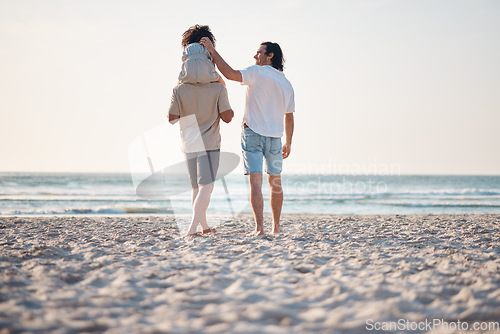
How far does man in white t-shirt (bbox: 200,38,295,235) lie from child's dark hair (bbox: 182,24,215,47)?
3.7 inches

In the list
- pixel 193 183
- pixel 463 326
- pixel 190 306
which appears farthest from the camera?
pixel 193 183

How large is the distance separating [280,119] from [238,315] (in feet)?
8.14

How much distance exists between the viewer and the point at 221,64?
3.57 m

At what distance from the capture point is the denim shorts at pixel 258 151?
371cm

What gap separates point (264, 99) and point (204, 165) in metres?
0.89

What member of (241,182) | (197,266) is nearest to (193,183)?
(197,266)

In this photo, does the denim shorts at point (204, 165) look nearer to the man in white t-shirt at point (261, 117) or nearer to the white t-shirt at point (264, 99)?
the man in white t-shirt at point (261, 117)

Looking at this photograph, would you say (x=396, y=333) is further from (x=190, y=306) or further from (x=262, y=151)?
(x=262, y=151)

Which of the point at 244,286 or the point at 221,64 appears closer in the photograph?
the point at 244,286

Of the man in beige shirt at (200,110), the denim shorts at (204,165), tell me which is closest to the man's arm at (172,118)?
the man in beige shirt at (200,110)

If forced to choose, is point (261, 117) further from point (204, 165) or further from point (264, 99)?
point (204, 165)

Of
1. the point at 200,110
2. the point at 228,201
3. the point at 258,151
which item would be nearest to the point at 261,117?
the point at 258,151

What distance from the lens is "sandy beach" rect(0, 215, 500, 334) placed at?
1.61 m

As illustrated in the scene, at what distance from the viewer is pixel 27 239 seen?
3824 millimetres
